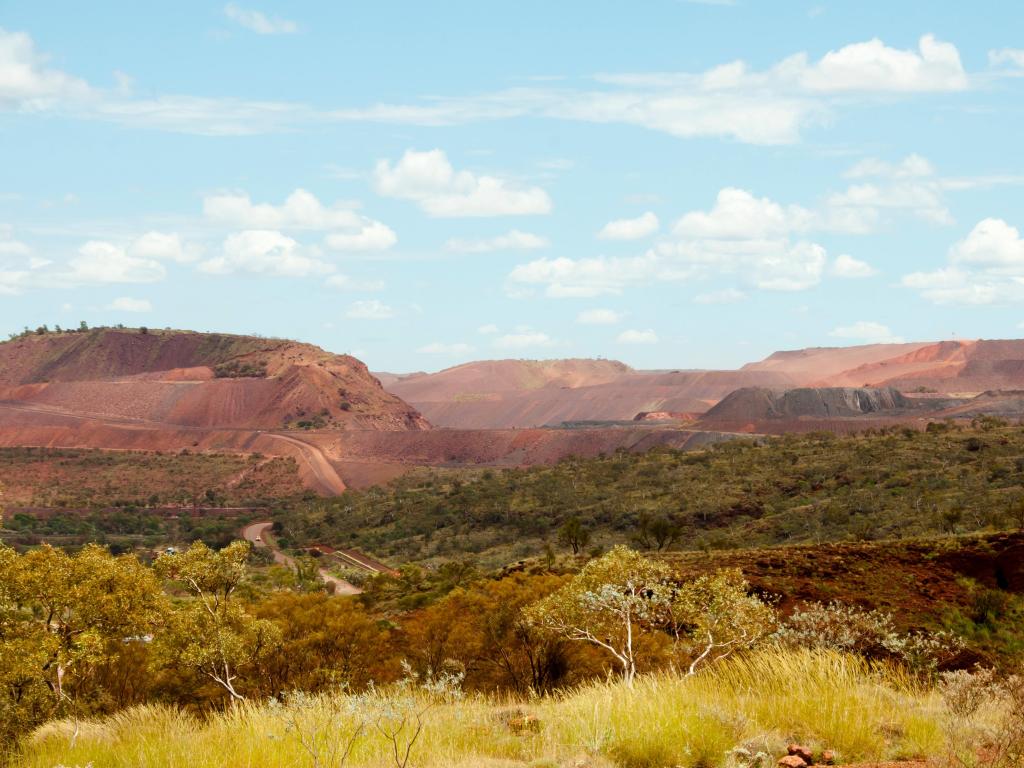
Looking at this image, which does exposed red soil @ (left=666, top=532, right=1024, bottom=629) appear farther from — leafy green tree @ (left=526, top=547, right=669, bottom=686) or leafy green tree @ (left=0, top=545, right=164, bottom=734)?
leafy green tree @ (left=0, top=545, right=164, bottom=734)

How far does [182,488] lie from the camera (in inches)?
4579

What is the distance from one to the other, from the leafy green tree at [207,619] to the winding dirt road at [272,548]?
39.5 metres

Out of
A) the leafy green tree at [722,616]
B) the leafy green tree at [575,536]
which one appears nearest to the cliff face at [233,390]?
the leafy green tree at [575,536]

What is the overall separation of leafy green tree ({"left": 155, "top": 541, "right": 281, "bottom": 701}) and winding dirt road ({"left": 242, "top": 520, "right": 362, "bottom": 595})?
130ft

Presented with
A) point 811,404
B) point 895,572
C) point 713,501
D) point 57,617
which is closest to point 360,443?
point 811,404

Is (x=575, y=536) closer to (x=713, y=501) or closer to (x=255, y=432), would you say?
(x=713, y=501)

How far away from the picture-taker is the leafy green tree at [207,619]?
67.3ft

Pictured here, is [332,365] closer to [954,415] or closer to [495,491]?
[495,491]

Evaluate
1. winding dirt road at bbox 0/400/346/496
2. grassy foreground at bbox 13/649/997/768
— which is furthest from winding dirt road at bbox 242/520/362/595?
grassy foreground at bbox 13/649/997/768

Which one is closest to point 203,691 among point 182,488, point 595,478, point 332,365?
point 595,478

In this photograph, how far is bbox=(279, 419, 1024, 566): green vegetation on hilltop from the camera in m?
58.4

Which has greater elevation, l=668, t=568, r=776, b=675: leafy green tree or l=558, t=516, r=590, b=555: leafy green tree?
l=668, t=568, r=776, b=675: leafy green tree

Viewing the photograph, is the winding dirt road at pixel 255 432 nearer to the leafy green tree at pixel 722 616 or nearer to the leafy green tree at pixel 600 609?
the leafy green tree at pixel 600 609

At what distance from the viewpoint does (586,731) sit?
943 cm
